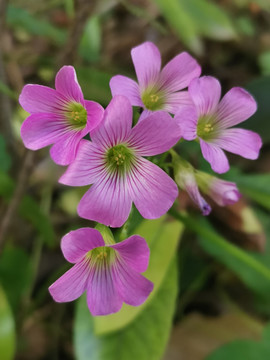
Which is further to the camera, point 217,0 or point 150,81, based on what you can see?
point 217,0

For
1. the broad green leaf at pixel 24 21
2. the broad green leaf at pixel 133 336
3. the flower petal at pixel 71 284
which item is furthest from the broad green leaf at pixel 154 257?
the broad green leaf at pixel 24 21

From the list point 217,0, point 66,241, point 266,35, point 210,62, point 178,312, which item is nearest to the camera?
point 66,241

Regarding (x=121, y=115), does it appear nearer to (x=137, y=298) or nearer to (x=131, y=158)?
(x=131, y=158)

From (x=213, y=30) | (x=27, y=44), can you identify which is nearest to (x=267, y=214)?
(x=213, y=30)

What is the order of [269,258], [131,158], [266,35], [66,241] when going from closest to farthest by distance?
[66,241]
[131,158]
[269,258]
[266,35]

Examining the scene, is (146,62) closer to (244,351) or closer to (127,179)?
(127,179)

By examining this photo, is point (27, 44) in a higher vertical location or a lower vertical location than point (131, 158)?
lower

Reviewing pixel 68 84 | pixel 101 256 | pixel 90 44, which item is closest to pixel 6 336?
pixel 101 256
